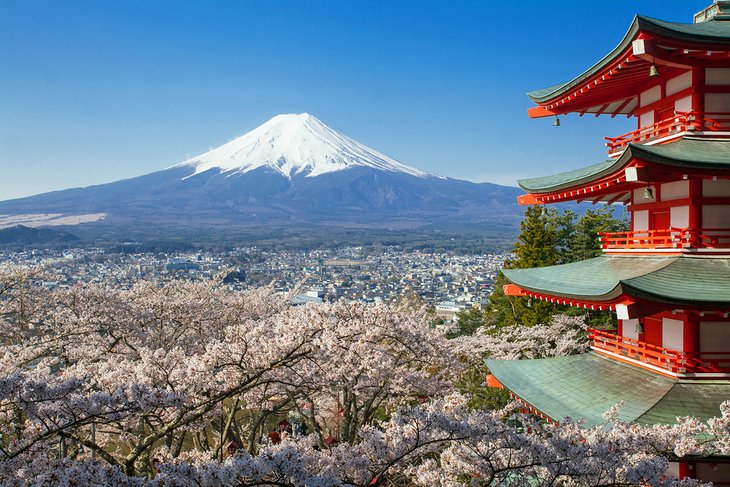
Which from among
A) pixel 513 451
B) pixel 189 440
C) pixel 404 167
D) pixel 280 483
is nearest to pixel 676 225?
pixel 513 451

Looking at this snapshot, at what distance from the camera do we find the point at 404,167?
187 meters

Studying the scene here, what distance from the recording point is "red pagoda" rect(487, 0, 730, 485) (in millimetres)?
7082

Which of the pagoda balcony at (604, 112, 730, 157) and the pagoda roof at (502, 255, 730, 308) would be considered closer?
the pagoda roof at (502, 255, 730, 308)

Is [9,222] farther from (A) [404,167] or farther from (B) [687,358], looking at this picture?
(B) [687,358]

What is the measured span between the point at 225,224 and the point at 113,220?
75.5 feet

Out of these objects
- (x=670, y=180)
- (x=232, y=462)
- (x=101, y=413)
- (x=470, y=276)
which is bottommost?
(x=470, y=276)

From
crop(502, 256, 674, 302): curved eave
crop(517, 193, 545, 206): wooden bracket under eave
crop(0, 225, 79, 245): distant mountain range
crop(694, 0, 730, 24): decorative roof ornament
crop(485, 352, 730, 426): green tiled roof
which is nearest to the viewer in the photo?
crop(485, 352, 730, 426): green tiled roof

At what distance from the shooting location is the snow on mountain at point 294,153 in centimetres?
16588

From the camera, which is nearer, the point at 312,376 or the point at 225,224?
the point at 312,376

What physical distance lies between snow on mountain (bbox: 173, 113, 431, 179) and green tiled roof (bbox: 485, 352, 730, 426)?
158 m

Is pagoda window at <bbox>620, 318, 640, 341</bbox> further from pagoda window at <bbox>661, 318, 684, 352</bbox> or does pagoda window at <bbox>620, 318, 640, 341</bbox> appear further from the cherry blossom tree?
the cherry blossom tree

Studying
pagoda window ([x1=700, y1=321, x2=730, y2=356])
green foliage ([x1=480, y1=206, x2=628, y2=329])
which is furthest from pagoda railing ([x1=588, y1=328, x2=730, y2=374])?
green foliage ([x1=480, y1=206, x2=628, y2=329])

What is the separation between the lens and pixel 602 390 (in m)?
7.97

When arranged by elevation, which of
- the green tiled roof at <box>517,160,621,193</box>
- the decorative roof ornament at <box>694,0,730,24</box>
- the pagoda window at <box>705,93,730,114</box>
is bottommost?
the green tiled roof at <box>517,160,621,193</box>
